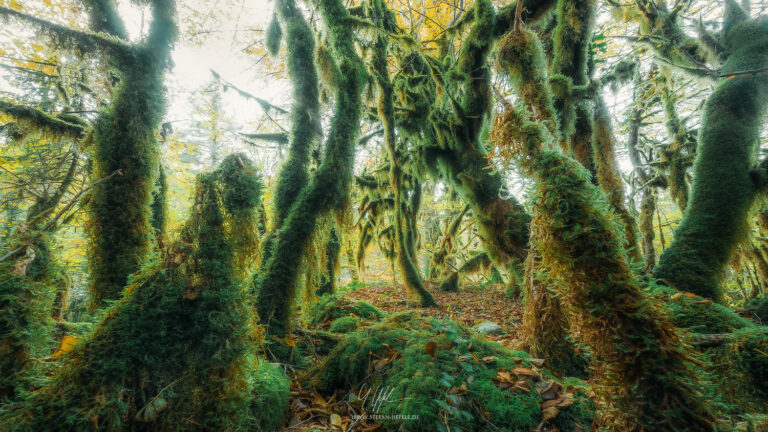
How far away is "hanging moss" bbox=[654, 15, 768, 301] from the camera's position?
12.9 feet

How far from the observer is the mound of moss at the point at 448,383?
78.6 inches

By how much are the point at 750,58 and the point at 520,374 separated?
20.4ft

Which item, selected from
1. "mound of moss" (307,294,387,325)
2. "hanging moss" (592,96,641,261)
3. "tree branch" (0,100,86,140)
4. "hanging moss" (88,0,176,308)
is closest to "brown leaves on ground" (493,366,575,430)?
"mound of moss" (307,294,387,325)

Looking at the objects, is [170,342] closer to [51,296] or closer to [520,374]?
[51,296]

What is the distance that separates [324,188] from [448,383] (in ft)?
10.1

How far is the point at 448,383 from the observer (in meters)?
2.16

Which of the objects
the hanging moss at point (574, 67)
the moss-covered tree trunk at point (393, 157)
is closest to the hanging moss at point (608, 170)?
the hanging moss at point (574, 67)

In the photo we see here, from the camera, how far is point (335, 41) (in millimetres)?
4957

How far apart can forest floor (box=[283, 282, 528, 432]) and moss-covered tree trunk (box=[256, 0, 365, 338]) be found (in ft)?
3.21

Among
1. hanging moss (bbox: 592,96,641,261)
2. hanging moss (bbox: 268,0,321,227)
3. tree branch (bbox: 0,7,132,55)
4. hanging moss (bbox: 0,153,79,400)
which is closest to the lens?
hanging moss (bbox: 0,153,79,400)

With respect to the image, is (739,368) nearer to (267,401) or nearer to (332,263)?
(267,401)

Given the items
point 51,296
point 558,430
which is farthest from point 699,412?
point 51,296

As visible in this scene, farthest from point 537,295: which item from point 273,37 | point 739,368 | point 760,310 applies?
point 273,37
